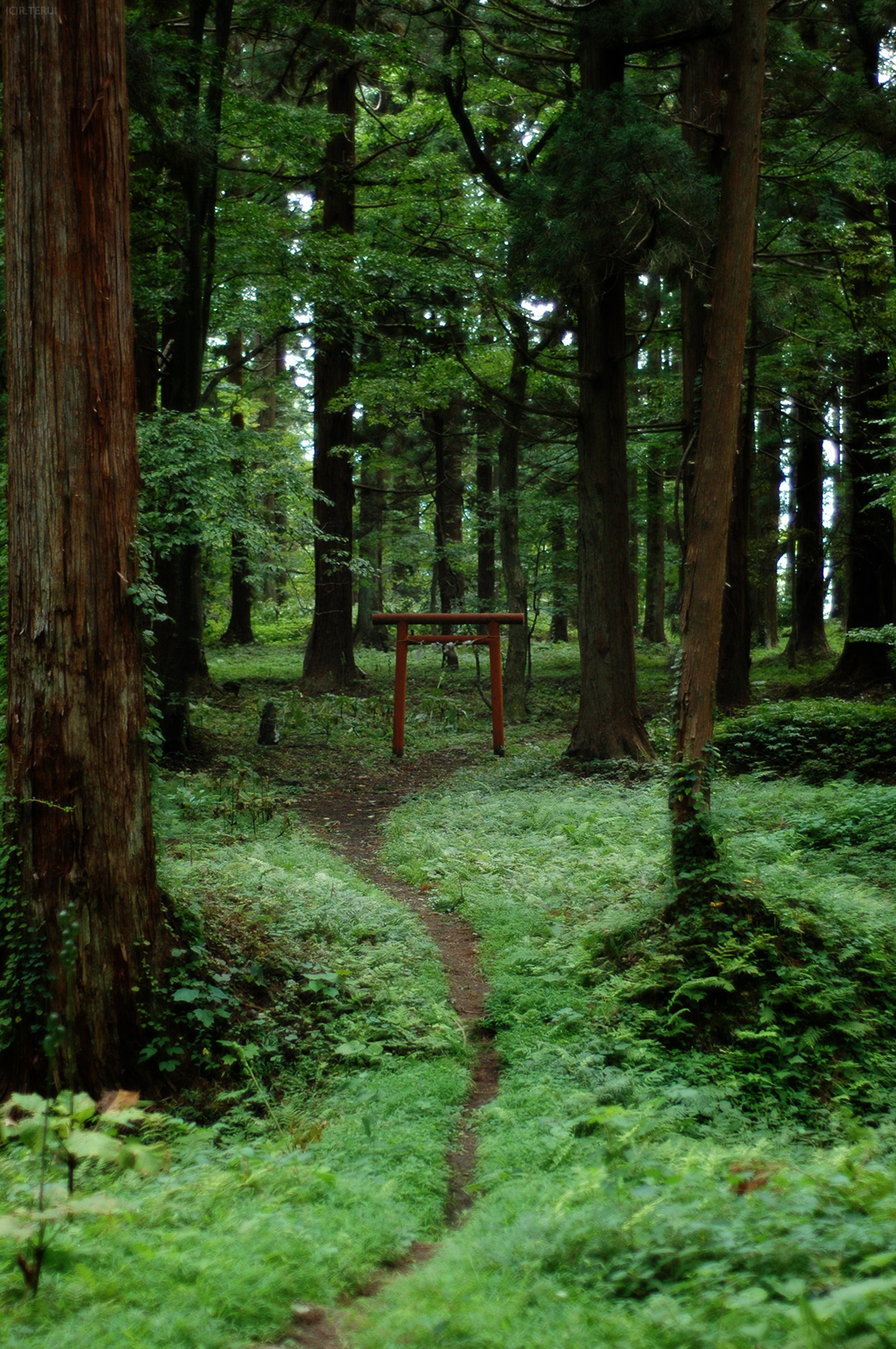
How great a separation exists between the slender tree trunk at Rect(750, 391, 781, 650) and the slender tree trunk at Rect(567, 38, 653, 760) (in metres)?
6.31

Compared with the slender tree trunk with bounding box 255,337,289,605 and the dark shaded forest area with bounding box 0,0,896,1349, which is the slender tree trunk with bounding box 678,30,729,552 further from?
the slender tree trunk with bounding box 255,337,289,605

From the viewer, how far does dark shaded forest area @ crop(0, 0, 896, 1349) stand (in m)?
2.82

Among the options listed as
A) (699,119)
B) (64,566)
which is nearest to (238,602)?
(699,119)

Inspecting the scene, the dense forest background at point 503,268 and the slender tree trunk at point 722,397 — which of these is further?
the dense forest background at point 503,268

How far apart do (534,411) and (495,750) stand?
4957mm

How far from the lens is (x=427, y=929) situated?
22.6ft

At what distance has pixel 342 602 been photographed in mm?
17844

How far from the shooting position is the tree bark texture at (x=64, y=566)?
4.38 meters

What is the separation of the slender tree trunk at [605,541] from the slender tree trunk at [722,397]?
18.4ft

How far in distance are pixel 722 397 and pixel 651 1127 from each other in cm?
467

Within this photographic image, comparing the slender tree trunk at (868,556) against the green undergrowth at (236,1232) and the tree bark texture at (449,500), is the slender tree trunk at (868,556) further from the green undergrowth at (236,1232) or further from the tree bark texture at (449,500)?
the green undergrowth at (236,1232)

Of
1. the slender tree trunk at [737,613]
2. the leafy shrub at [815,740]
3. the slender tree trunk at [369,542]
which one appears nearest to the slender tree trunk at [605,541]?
the leafy shrub at [815,740]

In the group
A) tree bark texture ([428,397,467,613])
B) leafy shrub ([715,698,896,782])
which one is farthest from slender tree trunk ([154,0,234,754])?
tree bark texture ([428,397,467,613])

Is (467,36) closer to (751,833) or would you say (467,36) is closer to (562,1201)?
(751,833)
